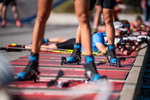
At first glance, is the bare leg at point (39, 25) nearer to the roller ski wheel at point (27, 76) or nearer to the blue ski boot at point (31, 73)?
the blue ski boot at point (31, 73)

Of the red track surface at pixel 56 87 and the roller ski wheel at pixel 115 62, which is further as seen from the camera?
the roller ski wheel at pixel 115 62

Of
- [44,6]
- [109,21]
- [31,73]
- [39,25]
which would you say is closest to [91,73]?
[31,73]

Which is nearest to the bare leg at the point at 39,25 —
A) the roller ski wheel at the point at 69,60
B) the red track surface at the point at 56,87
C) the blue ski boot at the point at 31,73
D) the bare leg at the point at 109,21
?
the blue ski boot at the point at 31,73

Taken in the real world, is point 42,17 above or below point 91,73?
above

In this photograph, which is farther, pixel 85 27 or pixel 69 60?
pixel 69 60

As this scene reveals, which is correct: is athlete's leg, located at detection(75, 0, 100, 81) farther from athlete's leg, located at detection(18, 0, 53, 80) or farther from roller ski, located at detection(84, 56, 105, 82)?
athlete's leg, located at detection(18, 0, 53, 80)

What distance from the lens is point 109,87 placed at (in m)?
3.65

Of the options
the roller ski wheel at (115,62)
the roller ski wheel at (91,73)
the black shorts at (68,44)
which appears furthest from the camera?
the black shorts at (68,44)

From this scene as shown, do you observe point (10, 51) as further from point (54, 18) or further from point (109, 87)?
point (54, 18)

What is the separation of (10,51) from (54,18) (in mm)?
14110

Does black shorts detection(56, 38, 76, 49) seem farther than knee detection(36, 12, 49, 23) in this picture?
Yes

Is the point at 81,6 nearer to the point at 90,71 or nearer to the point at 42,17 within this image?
the point at 42,17

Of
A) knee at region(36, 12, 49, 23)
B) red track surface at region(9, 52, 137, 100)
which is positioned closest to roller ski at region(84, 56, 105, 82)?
red track surface at region(9, 52, 137, 100)

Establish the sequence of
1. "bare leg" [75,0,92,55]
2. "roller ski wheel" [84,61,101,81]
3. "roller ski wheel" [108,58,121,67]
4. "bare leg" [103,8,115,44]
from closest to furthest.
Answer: "roller ski wheel" [84,61,101,81]
"bare leg" [75,0,92,55]
"roller ski wheel" [108,58,121,67]
"bare leg" [103,8,115,44]
